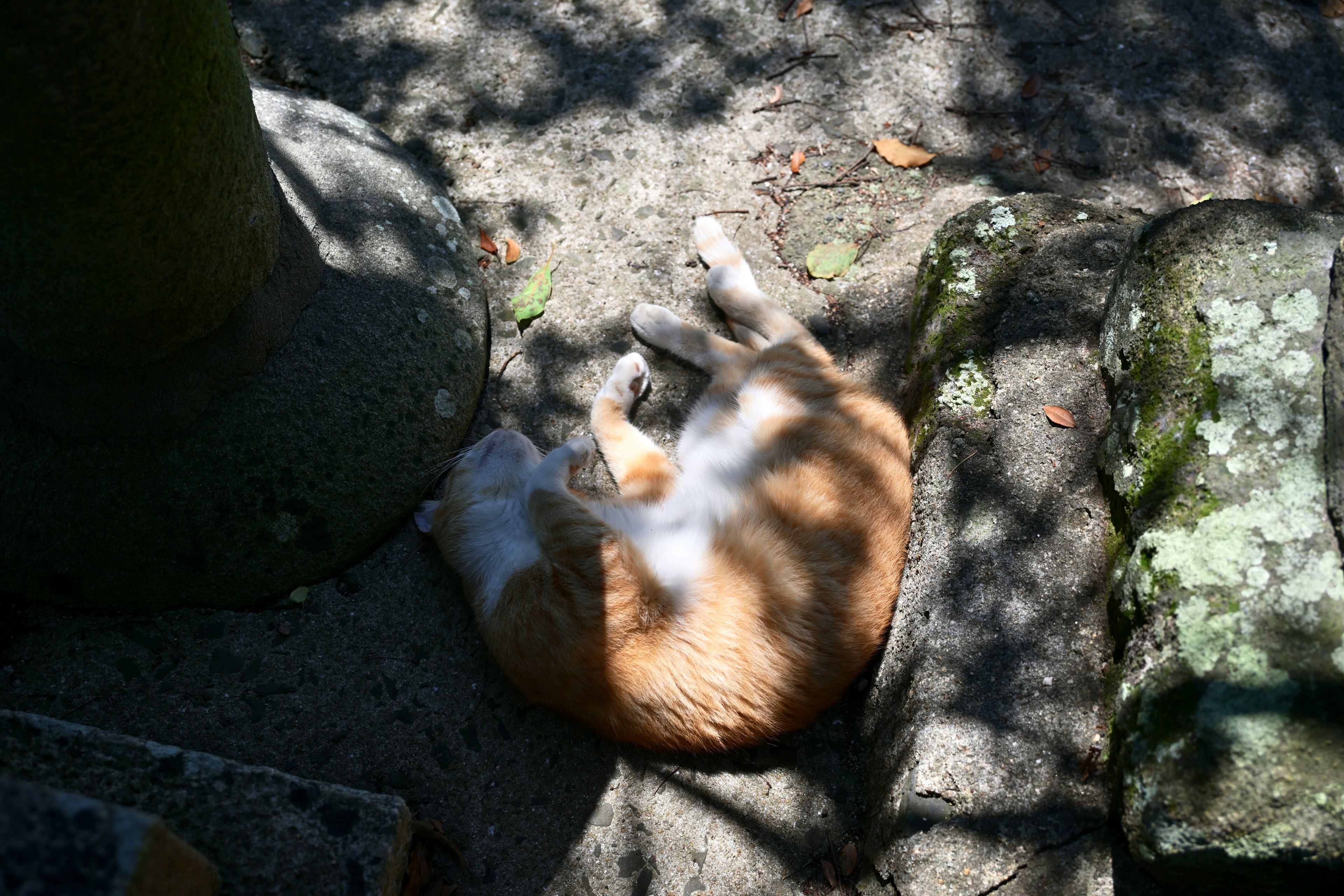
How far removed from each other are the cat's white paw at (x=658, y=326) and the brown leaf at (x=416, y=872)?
2.00m

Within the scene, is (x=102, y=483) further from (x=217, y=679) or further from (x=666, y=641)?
(x=666, y=641)

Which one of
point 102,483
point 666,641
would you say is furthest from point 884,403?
point 102,483

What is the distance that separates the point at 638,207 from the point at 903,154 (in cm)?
124

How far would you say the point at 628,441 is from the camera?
317 centimetres

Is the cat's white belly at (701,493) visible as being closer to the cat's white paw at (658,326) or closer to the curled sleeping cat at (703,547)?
the curled sleeping cat at (703,547)

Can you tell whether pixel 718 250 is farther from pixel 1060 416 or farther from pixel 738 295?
pixel 1060 416

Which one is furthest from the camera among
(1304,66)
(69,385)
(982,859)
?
(1304,66)

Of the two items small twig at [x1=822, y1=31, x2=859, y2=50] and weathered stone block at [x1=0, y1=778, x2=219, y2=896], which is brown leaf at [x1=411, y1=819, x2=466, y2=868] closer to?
weathered stone block at [x1=0, y1=778, x2=219, y2=896]

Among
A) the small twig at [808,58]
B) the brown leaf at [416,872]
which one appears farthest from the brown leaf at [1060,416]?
the brown leaf at [416,872]

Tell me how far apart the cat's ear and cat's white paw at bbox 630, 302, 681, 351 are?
42.4 inches

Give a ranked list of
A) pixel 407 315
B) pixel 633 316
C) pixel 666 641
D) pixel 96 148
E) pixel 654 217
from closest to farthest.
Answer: pixel 96 148 → pixel 666 641 → pixel 407 315 → pixel 633 316 → pixel 654 217

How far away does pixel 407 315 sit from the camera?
3.04 m

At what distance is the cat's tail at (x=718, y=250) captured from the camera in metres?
3.41

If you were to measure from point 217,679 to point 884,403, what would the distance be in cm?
248
